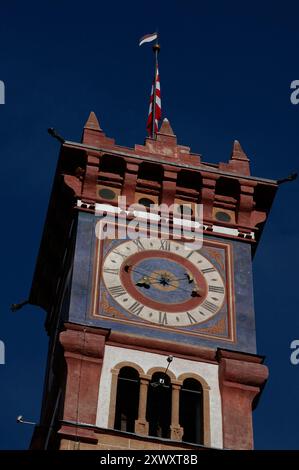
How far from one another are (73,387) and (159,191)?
341 inches

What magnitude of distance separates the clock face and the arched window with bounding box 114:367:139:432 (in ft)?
6.55

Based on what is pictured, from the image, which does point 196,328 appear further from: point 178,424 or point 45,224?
point 45,224

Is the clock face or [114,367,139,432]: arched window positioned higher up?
the clock face

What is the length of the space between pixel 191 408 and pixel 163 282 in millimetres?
4179

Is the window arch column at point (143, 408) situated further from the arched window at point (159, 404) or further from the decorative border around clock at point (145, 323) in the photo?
the decorative border around clock at point (145, 323)

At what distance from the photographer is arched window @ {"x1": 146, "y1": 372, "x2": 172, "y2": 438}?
44.5 m

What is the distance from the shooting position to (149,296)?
47.2 metres

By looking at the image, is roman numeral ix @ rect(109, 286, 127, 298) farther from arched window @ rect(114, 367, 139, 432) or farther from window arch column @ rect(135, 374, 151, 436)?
window arch column @ rect(135, 374, 151, 436)

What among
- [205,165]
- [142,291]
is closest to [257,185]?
[205,165]

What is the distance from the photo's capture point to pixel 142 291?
47.3m

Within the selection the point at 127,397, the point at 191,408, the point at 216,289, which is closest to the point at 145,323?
the point at 127,397

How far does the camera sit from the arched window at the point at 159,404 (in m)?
44.5

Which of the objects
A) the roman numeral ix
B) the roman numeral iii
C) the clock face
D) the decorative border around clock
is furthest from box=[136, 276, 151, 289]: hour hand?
the roman numeral iii

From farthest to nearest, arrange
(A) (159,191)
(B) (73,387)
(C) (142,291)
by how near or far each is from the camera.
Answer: (A) (159,191) → (C) (142,291) → (B) (73,387)
